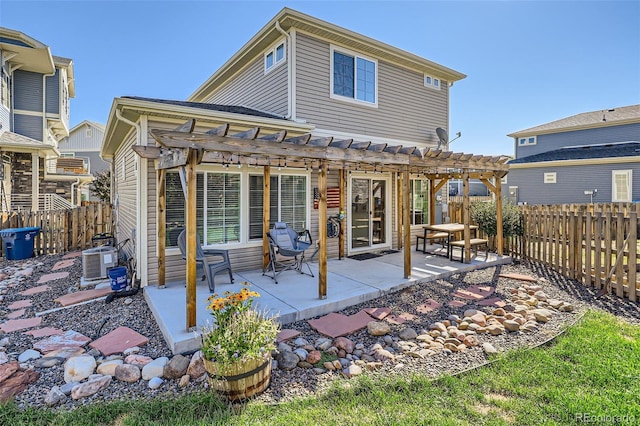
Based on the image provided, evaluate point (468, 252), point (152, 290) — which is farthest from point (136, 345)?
point (468, 252)

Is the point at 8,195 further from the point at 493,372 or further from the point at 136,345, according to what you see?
the point at 493,372

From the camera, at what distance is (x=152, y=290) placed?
17.2ft

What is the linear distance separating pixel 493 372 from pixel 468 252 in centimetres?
450

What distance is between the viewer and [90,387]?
2832 mm

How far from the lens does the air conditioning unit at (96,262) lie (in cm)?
610

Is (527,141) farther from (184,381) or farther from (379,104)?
(184,381)

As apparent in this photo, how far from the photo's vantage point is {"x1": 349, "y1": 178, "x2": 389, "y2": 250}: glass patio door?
848 cm

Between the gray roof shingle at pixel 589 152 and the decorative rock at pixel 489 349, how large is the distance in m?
18.7

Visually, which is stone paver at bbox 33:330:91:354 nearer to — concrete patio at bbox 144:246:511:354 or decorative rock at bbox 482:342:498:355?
concrete patio at bbox 144:246:511:354

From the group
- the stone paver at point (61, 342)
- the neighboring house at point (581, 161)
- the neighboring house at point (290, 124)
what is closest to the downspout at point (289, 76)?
the neighboring house at point (290, 124)

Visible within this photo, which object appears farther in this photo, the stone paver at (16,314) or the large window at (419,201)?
the large window at (419,201)

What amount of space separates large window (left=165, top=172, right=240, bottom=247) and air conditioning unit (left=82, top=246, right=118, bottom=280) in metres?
1.62

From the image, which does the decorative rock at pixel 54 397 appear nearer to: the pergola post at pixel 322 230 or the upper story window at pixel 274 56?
the pergola post at pixel 322 230

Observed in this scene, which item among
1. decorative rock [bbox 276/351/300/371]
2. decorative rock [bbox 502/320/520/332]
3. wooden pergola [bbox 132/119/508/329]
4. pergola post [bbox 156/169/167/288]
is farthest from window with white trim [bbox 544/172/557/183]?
pergola post [bbox 156/169/167/288]
